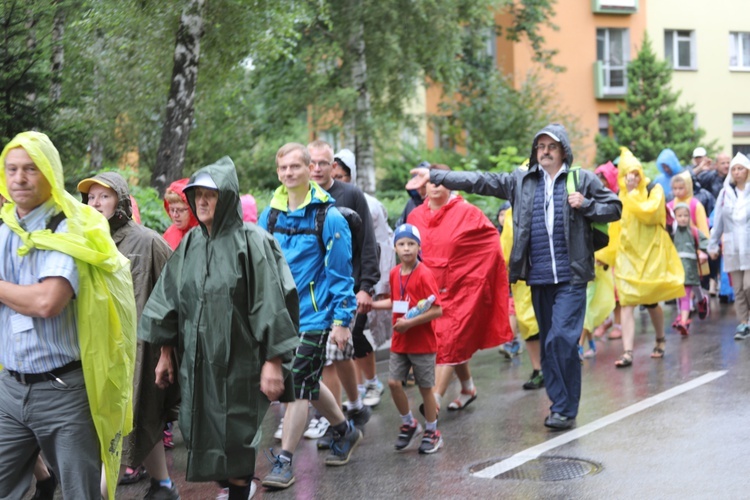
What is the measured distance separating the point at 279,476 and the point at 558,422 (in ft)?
7.53

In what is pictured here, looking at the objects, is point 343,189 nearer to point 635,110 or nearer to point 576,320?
point 576,320

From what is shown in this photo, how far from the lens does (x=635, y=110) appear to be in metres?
41.2

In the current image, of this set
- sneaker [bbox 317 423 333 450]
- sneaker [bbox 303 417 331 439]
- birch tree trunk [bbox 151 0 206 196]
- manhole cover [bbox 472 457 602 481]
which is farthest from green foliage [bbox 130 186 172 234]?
manhole cover [bbox 472 457 602 481]

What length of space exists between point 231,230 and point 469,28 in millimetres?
25047

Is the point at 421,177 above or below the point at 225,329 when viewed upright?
above

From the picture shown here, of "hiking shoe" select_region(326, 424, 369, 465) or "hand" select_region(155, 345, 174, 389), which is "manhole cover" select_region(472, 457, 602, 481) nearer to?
"hiking shoe" select_region(326, 424, 369, 465)

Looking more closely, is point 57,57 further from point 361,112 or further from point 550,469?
point 361,112

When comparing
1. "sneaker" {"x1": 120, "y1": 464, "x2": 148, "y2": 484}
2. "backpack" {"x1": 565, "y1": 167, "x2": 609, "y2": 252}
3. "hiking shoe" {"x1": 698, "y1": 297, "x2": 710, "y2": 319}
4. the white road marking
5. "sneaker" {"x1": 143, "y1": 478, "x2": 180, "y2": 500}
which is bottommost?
"hiking shoe" {"x1": 698, "y1": 297, "x2": 710, "y2": 319}

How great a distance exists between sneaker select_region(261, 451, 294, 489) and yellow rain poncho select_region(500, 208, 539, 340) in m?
4.05

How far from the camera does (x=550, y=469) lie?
6828mm

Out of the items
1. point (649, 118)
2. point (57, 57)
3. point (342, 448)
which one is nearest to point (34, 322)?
point (342, 448)

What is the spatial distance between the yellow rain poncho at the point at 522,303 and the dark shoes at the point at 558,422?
2.21 metres

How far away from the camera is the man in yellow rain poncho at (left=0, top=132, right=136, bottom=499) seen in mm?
4609

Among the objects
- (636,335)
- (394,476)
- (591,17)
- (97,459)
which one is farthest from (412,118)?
(97,459)
